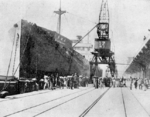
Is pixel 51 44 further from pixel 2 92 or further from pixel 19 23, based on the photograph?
pixel 2 92

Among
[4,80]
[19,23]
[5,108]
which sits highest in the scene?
[19,23]

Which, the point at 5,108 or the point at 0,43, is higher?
the point at 0,43

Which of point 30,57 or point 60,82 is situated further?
point 60,82

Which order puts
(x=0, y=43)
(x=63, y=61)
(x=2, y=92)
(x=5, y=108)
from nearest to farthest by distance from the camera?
(x=5, y=108)
(x=2, y=92)
(x=0, y=43)
(x=63, y=61)

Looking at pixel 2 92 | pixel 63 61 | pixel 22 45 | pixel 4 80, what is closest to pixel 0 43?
pixel 22 45

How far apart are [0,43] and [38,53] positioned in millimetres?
4708

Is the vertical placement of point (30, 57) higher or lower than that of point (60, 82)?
higher

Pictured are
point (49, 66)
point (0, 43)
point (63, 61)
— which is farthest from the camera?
point (63, 61)

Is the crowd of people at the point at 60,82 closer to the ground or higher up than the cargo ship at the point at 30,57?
closer to the ground

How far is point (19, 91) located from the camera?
587 inches

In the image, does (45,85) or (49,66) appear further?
(49,66)

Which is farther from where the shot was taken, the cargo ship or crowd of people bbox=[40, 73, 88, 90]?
crowd of people bbox=[40, 73, 88, 90]

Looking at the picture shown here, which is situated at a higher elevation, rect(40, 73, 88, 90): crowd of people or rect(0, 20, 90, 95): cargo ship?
rect(0, 20, 90, 95): cargo ship

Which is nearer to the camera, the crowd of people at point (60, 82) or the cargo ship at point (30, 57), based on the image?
the cargo ship at point (30, 57)
